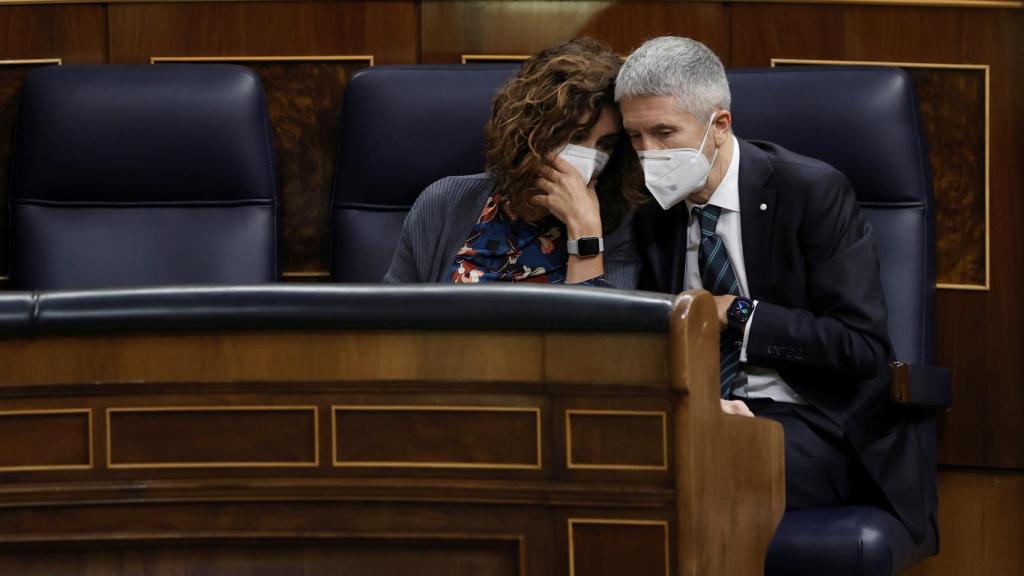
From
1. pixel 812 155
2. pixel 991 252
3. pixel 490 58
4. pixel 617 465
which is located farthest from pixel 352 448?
pixel 991 252

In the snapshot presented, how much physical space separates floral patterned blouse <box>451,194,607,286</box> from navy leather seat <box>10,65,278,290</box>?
1.31 feet

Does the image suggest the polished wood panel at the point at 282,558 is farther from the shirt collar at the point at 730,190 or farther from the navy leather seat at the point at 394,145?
the navy leather seat at the point at 394,145

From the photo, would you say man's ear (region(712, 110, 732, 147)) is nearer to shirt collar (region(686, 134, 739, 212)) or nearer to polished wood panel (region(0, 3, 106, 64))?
shirt collar (region(686, 134, 739, 212))

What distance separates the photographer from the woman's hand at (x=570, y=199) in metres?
1.85

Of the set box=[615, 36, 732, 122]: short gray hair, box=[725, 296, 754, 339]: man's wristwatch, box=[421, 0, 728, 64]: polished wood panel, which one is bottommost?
box=[725, 296, 754, 339]: man's wristwatch

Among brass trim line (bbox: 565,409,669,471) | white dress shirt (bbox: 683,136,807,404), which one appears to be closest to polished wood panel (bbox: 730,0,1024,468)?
white dress shirt (bbox: 683,136,807,404)

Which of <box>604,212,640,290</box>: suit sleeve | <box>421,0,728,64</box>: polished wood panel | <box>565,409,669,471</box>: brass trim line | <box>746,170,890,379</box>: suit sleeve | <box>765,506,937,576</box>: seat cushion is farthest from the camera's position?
<box>421,0,728,64</box>: polished wood panel

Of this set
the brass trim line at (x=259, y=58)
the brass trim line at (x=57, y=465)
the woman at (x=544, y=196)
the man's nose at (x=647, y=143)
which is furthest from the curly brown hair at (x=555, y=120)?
the brass trim line at (x=57, y=465)

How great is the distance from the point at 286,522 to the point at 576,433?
0.29 metres

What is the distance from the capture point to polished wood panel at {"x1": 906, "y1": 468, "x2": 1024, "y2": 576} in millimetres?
2250

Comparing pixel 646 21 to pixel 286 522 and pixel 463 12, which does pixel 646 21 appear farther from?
pixel 286 522

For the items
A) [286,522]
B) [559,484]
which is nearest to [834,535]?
[559,484]

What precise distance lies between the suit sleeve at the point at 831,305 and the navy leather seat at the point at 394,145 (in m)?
0.59

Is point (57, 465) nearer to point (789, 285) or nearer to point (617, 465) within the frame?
point (617, 465)
